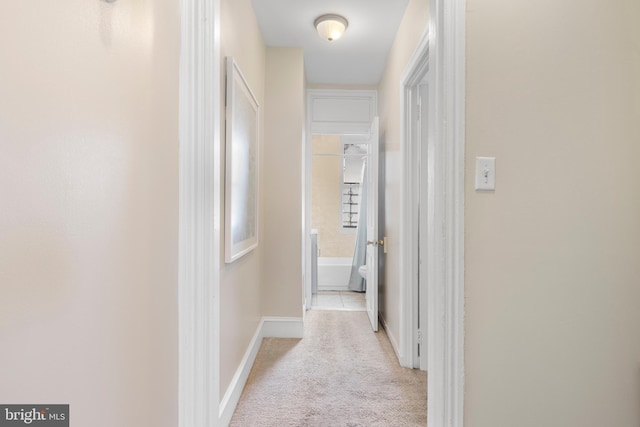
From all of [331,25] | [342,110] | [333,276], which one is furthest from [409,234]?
[333,276]

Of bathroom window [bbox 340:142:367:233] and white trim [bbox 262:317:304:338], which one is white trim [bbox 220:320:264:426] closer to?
white trim [bbox 262:317:304:338]

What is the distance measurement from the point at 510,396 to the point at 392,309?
1.69 metres

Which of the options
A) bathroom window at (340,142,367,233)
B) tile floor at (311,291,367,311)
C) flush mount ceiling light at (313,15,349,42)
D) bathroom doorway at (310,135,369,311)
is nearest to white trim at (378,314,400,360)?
tile floor at (311,291,367,311)

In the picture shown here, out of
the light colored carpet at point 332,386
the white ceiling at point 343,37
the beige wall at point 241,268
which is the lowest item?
the light colored carpet at point 332,386

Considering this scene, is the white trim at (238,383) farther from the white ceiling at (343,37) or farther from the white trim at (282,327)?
the white ceiling at (343,37)

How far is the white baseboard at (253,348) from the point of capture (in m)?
1.78

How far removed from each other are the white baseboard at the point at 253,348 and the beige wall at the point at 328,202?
238cm

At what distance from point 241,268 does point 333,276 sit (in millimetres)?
3094

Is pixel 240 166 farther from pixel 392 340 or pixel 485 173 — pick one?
pixel 392 340

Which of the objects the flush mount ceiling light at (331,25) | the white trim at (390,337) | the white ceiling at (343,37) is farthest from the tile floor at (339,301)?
the flush mount ceiling light at (331,25)

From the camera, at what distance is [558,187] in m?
1.23

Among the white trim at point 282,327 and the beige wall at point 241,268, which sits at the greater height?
the beige wall at point 241,268

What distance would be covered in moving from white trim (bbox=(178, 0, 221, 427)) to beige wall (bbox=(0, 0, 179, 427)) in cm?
8

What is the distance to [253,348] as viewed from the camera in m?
2.54
